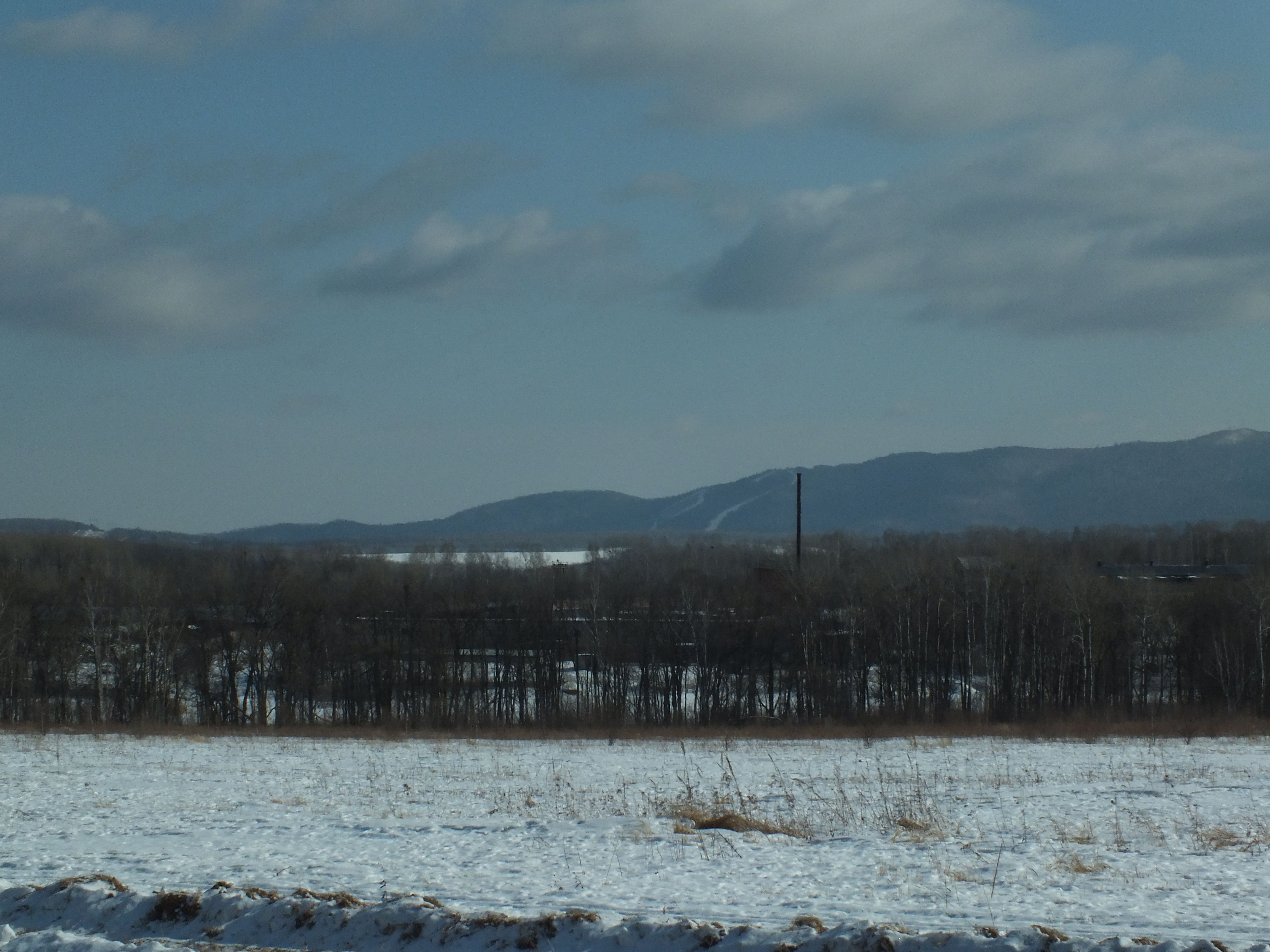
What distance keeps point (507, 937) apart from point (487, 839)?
5107 millimetres

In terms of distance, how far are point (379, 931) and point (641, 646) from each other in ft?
197

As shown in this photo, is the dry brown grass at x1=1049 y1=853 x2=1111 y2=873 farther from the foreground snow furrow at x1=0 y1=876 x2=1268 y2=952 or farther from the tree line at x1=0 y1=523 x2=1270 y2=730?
the tree line at x1=0 y1=523 x2=1270 y2=730

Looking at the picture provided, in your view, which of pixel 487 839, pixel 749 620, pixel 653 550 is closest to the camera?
pixel 487 839

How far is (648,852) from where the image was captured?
1295cm

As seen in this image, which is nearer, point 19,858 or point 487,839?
point 19,858

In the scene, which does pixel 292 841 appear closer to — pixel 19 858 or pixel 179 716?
pixel 19 858

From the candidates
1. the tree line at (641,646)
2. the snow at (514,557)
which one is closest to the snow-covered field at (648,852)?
the tree line at (641,646)

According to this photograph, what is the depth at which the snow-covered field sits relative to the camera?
9281mm

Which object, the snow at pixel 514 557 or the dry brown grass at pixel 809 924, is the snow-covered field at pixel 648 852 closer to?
the dry brown grass at pixel 809 924

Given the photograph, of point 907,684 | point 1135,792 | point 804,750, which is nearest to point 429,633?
point 907,684

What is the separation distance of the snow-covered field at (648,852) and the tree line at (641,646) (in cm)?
3716

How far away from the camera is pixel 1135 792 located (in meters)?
19.0

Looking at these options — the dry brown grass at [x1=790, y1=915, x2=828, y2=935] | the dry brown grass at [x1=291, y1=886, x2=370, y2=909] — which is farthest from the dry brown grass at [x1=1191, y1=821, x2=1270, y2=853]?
the dry brown grass at [x1=291, y1=886, x2=370, y2=909]

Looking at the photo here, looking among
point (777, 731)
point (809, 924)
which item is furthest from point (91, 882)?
point (777, 731)
